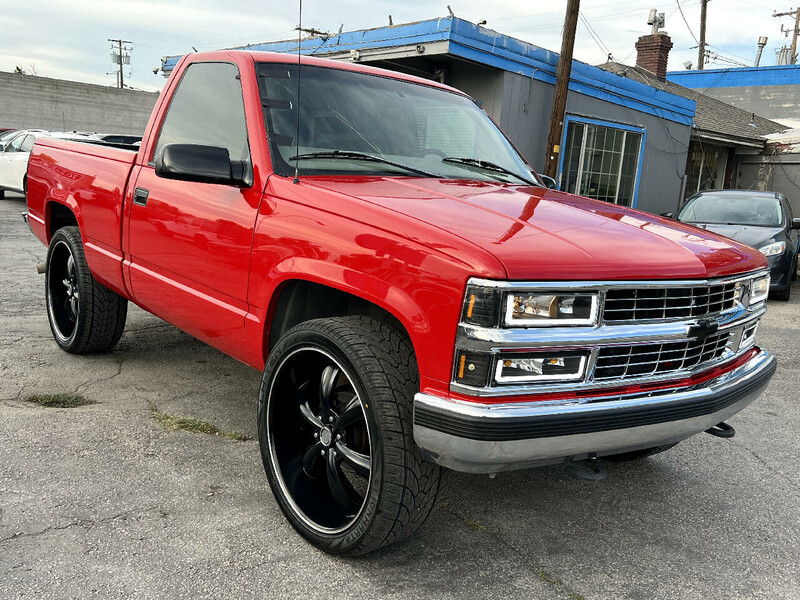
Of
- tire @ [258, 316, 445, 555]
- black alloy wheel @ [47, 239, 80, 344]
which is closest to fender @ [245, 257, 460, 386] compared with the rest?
tire @ [258, 316, 445, 555]

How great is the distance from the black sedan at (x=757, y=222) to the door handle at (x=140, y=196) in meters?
7.87

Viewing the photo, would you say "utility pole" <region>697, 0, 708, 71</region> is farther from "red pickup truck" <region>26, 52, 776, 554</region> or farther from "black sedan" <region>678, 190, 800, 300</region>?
"red pickup truck" <region>26, 52, 776, 554</region>

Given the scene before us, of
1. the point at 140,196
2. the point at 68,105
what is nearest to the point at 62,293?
the point at 140,196

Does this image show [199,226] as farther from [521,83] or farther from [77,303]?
[521,83]

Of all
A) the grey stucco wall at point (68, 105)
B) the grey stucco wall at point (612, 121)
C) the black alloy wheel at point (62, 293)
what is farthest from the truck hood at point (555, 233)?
the grey stucco wall at point (68, 105)

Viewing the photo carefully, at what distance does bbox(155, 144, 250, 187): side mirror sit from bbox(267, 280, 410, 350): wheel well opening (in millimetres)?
558

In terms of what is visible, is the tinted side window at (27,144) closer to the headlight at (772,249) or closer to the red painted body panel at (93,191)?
the red painted body panel at (93,191)

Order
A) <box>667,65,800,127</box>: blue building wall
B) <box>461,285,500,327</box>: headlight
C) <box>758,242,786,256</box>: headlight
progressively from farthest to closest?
<box>667,65,800,127</box>: blue building wall
<box>758,242,786,256</box>: headlight
<box>461,285,500,327</box>: headlight

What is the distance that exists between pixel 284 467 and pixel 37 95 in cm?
3174

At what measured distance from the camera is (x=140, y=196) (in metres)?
3.76

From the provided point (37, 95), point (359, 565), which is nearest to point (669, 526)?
point (359, 565)

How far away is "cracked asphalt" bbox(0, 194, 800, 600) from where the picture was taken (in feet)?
7.98

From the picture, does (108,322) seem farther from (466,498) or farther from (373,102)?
(466,498)

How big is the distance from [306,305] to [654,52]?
21.0 meters
